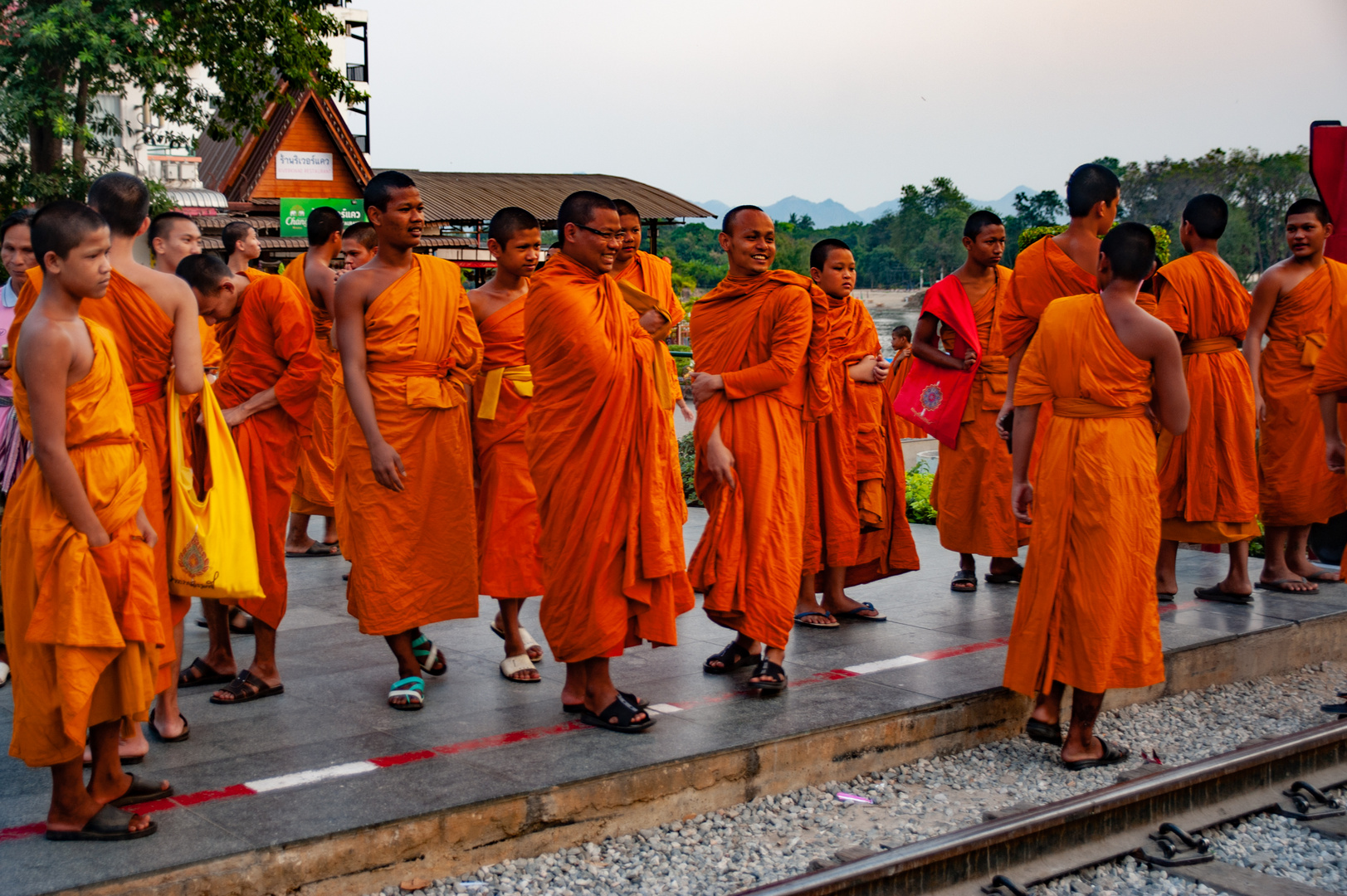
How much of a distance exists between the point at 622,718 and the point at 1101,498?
6.58 feet

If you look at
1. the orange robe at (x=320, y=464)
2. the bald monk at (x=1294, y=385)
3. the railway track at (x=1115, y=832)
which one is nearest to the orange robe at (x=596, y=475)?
the railway track at (x=1115, y=832)

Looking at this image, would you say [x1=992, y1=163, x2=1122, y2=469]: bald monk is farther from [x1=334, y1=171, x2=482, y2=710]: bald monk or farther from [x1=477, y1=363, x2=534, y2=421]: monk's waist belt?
[x1=334, y1=171, x2=482, y2=710]: bald monk

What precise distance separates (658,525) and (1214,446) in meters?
3.84

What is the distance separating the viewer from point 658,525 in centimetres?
459

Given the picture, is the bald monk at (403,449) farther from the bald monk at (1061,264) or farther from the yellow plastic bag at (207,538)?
the bald monk at (1061,264)

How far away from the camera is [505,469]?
557 cm

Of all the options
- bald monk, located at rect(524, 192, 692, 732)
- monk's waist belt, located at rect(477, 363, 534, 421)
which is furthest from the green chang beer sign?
bald monk, located at rect(524, 192, 692, 732)

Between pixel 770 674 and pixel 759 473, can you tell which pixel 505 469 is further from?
pixel 770 674

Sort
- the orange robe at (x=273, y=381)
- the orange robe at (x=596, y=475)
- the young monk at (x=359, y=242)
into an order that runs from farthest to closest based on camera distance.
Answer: the young monk at (x=359, y=242), the orange robe at (x=273, y=381), the orange robe at (x=596, y=475)

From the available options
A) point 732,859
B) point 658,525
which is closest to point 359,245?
point 658,525

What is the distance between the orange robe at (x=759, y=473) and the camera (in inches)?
206

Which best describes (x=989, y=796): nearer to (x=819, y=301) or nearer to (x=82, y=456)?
(x=819, y=301)

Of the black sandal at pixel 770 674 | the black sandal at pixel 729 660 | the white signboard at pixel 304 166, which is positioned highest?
the white signboard at pixel 304 166

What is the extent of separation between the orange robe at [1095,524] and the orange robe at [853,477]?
157cm
